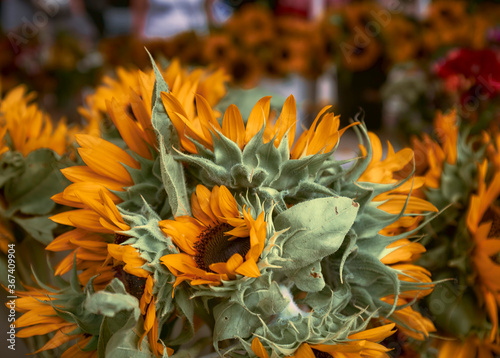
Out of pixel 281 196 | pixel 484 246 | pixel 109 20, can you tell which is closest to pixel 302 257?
pixel 281 196

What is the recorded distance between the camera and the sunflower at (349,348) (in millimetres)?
228

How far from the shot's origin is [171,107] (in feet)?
0.82

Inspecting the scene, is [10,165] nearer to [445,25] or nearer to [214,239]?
[214,239]

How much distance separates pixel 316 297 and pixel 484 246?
130mm

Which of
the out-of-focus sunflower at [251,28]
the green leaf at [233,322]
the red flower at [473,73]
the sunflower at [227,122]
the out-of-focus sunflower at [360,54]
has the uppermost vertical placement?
the sunflower at [227,122]

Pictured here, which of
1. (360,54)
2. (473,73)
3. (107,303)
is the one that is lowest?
(360,54)

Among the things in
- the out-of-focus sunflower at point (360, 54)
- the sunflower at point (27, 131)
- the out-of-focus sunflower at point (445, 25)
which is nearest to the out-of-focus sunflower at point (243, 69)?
the out-of-focus sunflower at point (360, 54)

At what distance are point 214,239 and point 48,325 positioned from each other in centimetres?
11

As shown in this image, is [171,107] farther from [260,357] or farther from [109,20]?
[109,20]

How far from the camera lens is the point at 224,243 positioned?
25 cm

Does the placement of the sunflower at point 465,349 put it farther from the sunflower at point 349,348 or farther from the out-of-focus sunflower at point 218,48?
the out-of-focus sunflower at point 218,48

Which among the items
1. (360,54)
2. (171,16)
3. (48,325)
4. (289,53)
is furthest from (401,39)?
(48,325)

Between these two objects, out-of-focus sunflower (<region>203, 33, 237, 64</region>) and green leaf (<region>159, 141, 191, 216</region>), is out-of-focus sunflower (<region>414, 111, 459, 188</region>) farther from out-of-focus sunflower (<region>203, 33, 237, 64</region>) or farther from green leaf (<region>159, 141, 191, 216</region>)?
out-of-focus sunflower (<region>203, 33, 237, 64</region>)

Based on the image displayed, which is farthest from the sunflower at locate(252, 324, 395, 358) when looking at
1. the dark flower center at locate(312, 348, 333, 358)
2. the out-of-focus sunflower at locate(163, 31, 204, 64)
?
the out-of-focus sunflower at locate(163, 31, 204, 64)
